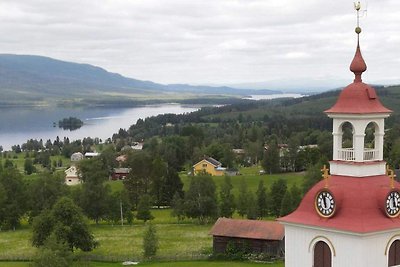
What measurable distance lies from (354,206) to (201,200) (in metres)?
43.8

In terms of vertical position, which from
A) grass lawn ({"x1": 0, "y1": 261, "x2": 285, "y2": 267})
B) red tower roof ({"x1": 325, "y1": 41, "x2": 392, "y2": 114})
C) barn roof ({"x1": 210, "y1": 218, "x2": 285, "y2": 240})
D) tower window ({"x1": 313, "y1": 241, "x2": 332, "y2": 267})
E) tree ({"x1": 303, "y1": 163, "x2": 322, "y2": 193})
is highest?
red tower roof ({"x1": 325, "y1": 41, "x2": 392, "y2": 114})

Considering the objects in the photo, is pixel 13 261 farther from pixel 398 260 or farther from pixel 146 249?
pixel 398 260

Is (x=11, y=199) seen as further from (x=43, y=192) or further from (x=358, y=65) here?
(x=358, y=65)

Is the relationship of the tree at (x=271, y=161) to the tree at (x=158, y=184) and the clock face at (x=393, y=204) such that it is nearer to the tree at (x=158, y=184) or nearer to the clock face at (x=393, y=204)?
the tree at (x=158, y=184)

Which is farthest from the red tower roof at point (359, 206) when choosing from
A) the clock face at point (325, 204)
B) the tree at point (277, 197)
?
the tree at point (277, 197)

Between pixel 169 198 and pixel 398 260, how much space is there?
55309 millimetres

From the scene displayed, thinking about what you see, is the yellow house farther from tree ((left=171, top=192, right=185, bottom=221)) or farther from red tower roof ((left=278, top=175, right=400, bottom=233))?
red tower roof ((left=278, top=175, right=400, bottom=233))

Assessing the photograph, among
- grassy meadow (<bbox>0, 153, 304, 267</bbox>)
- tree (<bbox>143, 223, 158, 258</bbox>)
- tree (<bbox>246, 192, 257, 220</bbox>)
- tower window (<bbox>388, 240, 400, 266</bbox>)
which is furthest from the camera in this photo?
tree (<bbox>246, 192, 257, 220</bbox>)

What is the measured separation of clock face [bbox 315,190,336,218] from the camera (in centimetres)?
2153

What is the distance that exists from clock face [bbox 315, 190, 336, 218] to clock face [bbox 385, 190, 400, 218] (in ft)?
5.12

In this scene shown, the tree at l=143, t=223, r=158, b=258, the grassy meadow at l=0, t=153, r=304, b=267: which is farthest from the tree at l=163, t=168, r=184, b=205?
the tree at l=143, t=223, r=158, b=258

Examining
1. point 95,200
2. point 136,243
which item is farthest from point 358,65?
point 95,200

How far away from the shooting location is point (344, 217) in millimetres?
21328

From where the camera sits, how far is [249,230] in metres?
48.3
